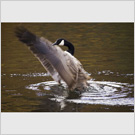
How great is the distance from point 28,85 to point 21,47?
19.3ft

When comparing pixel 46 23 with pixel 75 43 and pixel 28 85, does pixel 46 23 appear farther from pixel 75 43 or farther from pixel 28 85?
pixel 28 85

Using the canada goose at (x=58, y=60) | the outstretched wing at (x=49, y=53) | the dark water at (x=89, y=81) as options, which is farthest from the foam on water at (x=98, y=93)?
the outstretched wing at (x=49, y=53)

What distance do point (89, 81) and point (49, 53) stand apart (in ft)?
5.17

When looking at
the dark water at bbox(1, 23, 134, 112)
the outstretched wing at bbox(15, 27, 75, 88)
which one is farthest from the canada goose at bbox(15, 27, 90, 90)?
the dark water at bbox(1, 23, 134, 112)

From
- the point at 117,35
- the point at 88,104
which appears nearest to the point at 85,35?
the point at 117,35

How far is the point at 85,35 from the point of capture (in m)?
16.1

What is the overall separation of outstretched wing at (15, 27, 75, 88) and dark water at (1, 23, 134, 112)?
0.47m

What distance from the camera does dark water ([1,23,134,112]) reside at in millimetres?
6797

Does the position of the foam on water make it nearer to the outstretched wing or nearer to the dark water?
the dark water

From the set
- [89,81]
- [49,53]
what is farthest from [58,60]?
[89,81]

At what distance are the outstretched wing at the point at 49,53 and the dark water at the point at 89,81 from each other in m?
0.47

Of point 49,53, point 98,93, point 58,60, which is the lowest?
point 98,93

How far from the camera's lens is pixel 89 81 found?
342 inches

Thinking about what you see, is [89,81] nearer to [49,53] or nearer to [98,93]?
[98,93]
